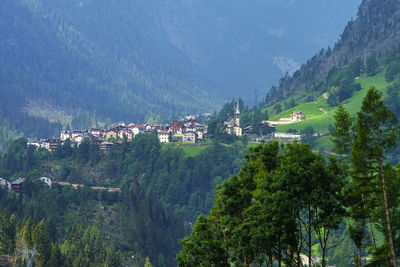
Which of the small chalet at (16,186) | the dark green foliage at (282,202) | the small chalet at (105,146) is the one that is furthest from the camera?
the small chalet at (105,146)

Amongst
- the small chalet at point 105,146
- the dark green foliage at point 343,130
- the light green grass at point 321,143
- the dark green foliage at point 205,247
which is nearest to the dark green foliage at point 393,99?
the light green grass at point 321,143

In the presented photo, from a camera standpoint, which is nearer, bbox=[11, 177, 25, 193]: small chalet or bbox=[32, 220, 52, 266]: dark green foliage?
bbox=[32, 220, 52, 266]: dark green foliage

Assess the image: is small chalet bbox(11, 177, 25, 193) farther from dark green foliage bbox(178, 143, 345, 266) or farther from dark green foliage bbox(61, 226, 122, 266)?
dark green foliage bbox(178, 143, 345, 266)

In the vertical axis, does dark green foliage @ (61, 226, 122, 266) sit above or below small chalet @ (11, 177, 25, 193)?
below

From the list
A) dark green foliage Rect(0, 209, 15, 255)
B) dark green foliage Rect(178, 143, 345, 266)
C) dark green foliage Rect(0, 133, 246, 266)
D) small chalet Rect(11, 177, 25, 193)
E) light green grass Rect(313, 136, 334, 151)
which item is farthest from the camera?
light green grass Rect(313, 136, 334, 151)

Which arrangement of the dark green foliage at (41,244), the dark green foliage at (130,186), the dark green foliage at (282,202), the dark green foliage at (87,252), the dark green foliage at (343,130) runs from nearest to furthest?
the dark green foliage at (282,202), the dark green foliage at (343,130), the dark green foliage at (41,244), the dark green foliage at (87,252), the dark green foliage at (130,186)

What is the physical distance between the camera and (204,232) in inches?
1934

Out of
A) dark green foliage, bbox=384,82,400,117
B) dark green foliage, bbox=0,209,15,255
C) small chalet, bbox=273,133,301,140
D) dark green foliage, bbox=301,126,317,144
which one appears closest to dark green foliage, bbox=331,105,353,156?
dark green foliage, bbox=0,209,15,255

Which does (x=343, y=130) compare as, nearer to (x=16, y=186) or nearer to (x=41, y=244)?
(x=41, y=244)

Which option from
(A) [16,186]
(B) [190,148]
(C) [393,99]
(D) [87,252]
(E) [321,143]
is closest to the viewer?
(D) [87,252]

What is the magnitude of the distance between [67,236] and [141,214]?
2502 centimetres

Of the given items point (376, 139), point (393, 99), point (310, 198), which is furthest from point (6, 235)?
point (393, 99)

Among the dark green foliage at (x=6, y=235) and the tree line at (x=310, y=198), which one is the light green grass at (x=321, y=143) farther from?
the tree line at (x=310, y=198)

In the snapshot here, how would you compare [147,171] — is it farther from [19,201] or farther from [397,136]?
[397,136]
